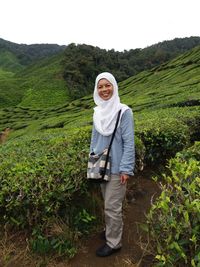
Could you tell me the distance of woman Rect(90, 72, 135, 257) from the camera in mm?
4707

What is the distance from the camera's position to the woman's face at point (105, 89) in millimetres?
4887

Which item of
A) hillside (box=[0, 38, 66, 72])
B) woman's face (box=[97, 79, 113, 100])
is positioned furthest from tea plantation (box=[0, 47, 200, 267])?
hillside (box=[0, 38, 66, 72])

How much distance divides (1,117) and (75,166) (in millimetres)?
41322

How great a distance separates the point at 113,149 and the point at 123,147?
0.13 meters

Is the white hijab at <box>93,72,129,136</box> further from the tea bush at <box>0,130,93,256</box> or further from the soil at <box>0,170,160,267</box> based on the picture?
the soil at <box>0,170,160,267</box>

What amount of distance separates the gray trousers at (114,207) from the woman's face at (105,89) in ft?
3.50

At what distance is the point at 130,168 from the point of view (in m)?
4.64

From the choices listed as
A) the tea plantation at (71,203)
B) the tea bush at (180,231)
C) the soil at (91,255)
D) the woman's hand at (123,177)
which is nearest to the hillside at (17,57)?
the tea plantation at (71,203)

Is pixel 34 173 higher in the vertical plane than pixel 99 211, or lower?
higher

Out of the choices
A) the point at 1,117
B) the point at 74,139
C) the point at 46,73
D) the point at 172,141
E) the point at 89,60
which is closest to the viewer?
the point at 74,139

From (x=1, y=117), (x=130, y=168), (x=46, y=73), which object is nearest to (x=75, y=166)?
(x=130, y=168)

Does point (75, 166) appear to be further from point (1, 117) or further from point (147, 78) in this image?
point (147, 78)

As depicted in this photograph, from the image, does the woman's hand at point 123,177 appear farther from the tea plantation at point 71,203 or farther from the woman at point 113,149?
the tea plantation at point 71,203

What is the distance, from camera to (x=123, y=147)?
4.78 meters
